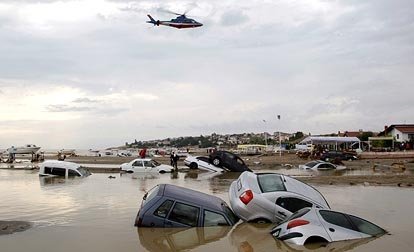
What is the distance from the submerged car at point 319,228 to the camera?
11.2m

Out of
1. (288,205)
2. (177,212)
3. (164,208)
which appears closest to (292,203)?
(288,205)

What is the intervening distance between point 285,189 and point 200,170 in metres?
28.3

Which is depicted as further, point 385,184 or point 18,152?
point 18,152

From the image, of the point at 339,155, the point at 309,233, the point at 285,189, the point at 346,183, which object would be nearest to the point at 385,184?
the point at 346,183

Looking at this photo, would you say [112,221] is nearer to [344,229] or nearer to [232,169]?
[344,229]

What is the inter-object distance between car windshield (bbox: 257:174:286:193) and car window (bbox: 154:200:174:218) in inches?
109

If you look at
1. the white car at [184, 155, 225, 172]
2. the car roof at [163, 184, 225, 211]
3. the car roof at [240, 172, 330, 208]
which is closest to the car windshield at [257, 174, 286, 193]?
the car roof at [240, 172, 330, 208]

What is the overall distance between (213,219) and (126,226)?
256 centimetres

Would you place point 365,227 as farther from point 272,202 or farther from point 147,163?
point 147,163

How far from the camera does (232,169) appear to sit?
130ft

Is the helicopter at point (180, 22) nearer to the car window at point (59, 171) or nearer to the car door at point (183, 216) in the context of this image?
the car window at point (59, 171)

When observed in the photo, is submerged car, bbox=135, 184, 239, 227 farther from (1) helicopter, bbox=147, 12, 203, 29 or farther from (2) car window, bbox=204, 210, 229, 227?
(1) helicopter, bbox=147, 12, 203, 29

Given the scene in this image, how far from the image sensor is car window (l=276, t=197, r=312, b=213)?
13.5 m

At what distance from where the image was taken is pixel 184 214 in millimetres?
13156
